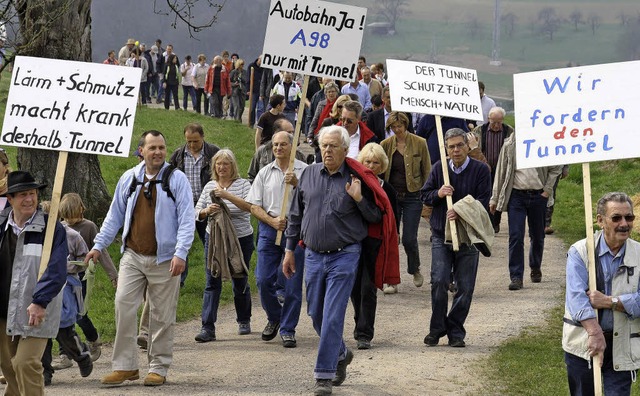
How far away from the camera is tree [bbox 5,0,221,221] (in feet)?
53.5

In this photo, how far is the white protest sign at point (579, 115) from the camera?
29.1 feet

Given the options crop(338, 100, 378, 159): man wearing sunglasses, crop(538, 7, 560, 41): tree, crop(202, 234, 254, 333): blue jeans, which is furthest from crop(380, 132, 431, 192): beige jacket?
crop(538, 7, 560, 41): tree

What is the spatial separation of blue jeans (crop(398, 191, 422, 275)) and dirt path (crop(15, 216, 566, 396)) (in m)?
0.36

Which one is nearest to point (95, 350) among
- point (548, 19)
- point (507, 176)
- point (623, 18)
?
point (507, 176)

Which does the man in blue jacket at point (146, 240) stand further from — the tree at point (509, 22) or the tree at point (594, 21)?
the tree at point (509, 22)

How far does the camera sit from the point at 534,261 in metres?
16.0

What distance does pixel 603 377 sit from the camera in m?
8.23

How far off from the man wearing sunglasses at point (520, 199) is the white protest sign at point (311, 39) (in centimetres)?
339

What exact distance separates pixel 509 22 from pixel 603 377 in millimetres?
69461

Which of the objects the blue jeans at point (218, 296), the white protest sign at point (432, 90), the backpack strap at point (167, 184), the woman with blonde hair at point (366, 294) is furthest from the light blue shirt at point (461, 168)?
the backpack strap at point (167, 184)

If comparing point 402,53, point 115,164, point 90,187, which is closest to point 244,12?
point 402,53

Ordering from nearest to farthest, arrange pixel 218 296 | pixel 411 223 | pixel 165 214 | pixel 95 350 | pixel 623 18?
pixel 165 214, pixel 95 350, pixel 218 296, pixel 411 223, pixel 623 18

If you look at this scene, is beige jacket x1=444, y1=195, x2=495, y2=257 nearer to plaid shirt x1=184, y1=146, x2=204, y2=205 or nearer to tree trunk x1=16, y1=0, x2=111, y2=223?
plaid shirt x1=184, y1=146, x2=204, y2=205

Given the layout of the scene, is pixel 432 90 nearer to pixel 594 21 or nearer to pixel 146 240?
pixel 146 240
